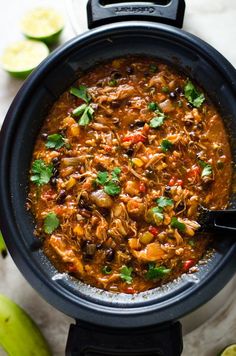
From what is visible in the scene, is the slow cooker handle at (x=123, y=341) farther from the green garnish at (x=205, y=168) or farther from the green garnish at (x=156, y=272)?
the green garnish at (x=205, y=168)

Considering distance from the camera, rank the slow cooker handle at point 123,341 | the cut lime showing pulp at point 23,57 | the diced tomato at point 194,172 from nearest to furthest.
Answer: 1. the slow cooker handle at point 123,341
2. the diced tomato at point 194,172
3. the cut lime showing pulp at point 23,57

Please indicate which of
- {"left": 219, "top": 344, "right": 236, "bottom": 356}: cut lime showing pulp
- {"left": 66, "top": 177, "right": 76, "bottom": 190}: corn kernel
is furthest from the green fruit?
{"left": 219, "top": 344, "right": 236, "bottom": 356}: cut lime showing pulp

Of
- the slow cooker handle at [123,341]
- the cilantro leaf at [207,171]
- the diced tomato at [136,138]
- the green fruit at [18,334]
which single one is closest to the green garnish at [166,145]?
the diced tomato at [136,138]

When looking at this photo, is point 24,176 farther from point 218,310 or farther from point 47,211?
point 218,310

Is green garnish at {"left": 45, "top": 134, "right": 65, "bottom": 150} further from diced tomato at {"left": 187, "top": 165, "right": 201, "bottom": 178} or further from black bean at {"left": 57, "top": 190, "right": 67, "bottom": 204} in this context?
diced tomato at {"left": 187, "top": 165, "right": 201, "bottom": 178}

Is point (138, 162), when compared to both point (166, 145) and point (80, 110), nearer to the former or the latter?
point (166, 145)

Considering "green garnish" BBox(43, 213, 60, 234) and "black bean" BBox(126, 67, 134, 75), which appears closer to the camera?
"green garnish" BBox(43, 213, 60, 234)
